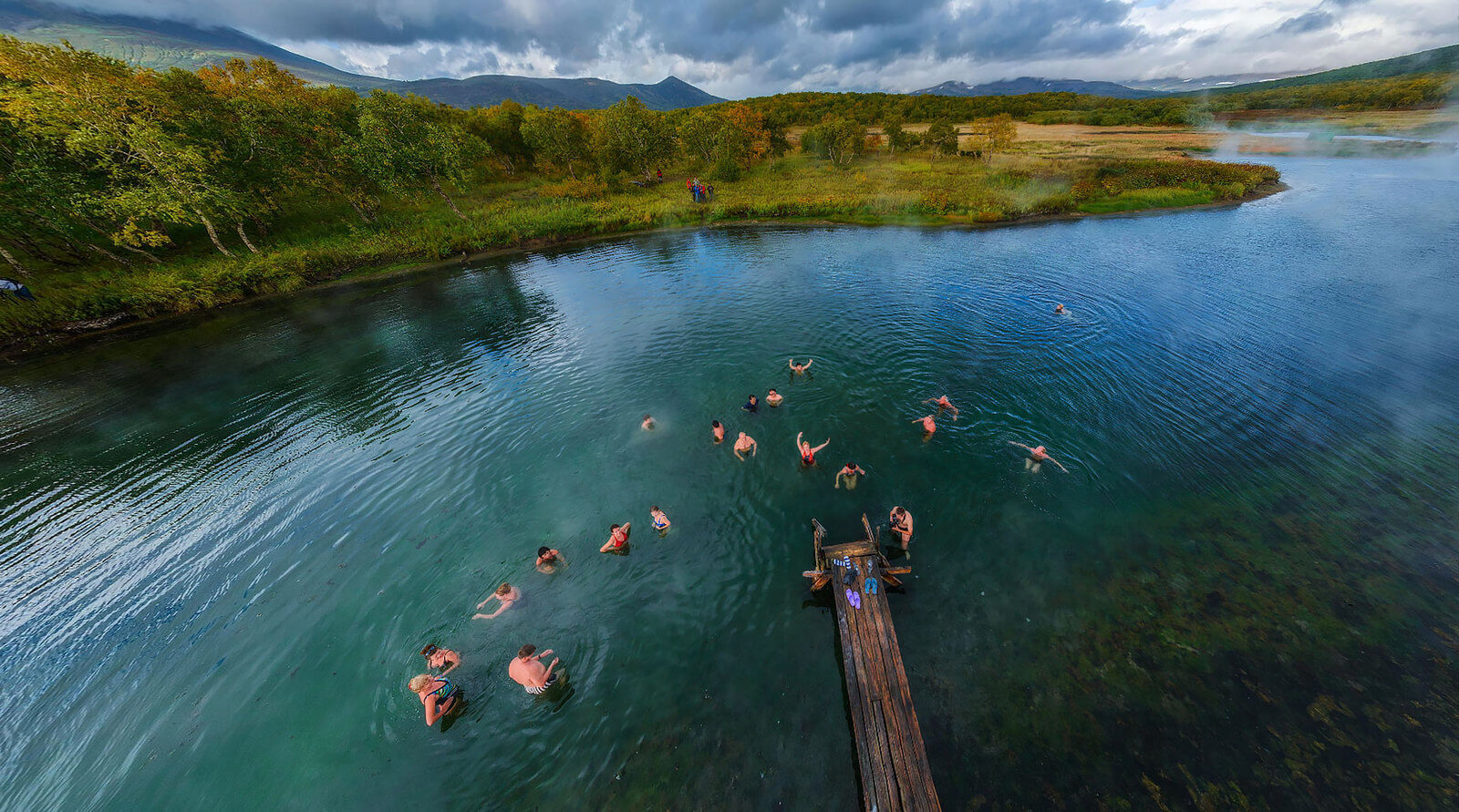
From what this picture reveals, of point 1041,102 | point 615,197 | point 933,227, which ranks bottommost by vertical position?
point 933,227

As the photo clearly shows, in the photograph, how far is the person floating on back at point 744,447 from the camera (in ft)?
57.5

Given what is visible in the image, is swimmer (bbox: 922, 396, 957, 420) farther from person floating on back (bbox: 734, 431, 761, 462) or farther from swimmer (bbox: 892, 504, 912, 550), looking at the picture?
person floating on back (bbox: 734, 431, 761, 462)

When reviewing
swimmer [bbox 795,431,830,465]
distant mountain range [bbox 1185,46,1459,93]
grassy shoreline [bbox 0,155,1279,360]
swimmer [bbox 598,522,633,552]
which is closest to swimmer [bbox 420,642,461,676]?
swimmer [bbox 598,522,633,552]

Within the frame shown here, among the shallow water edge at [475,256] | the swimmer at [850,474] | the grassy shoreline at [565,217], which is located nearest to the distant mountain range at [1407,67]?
the grassy shoreline at [565,217]

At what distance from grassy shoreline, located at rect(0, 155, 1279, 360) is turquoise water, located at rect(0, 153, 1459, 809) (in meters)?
9.05

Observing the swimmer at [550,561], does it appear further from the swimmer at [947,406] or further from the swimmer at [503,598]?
the swimmer at [947,406]

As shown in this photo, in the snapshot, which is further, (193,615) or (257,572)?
(257,572)

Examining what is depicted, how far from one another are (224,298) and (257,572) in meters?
40.1

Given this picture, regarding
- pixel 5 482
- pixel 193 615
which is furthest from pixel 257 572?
pixel 5 482

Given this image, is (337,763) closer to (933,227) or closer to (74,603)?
(74,603)

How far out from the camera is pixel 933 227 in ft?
157

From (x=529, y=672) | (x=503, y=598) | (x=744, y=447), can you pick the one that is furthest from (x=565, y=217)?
(x=529, y=672)

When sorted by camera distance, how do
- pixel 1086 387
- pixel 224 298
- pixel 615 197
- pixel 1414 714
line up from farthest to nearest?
pixel 615 197
pixel 224 298
pixel 1086 387
pixel 1414 714

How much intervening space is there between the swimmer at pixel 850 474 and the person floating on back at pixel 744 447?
3.55 meters
